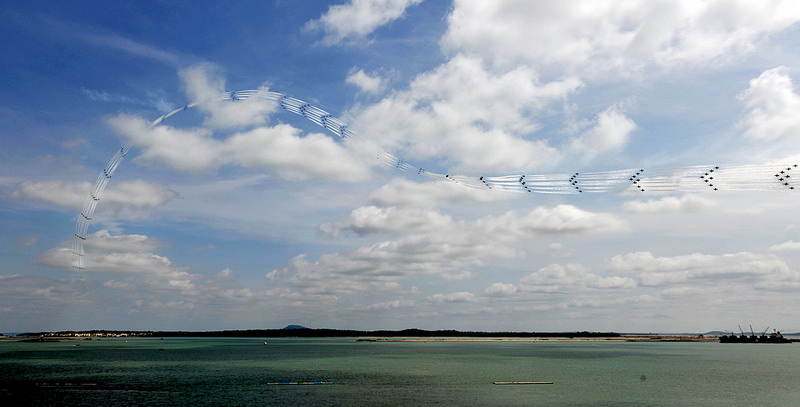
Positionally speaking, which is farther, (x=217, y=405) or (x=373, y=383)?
(x=373, y=383)

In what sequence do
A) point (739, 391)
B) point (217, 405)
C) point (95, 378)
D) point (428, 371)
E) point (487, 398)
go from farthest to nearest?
point (428, 371), point (95, 378), point (739, 391), point (487, 398), point (217, 405)

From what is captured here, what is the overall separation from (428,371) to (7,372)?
80.8 m

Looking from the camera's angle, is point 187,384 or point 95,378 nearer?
point 187,384

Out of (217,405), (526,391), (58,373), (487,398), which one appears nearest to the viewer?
(217,405)

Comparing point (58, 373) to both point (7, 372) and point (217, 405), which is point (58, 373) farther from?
point (217, 405)

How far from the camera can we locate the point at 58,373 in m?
104

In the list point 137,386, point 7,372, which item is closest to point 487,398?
point 137,386

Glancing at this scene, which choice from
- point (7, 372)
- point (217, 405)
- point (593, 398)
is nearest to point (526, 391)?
point (593, 398)

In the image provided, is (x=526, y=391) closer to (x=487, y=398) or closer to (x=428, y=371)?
(x=487, y=398)

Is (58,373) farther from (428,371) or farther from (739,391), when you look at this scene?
(739,391)

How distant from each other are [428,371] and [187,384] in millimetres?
47519

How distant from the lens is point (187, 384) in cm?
8656

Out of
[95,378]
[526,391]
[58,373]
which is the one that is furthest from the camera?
Result: [58,373]

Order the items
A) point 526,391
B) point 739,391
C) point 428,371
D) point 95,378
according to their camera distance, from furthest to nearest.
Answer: point 428,371 → point 95,378 → point 739,391 → point 526,391
